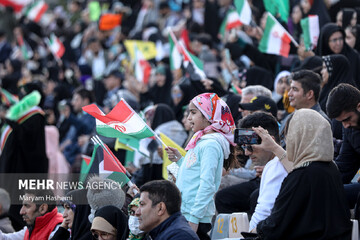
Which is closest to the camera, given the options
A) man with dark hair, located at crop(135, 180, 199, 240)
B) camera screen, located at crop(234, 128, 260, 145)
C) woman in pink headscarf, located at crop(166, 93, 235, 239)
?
man with dark hair, located at crop(135, 180, 199, 240)

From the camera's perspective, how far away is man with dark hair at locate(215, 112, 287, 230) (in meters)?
5.54

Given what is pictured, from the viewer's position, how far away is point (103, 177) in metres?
7.13

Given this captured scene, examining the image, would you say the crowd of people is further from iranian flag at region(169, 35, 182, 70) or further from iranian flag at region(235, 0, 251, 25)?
iranian flag at region(235, 0, 251, 25)

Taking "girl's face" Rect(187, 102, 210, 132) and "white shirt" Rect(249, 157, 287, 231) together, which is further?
"girl's face" Rect(187, 102, 210, 132)

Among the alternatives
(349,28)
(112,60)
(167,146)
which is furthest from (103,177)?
(112,60)

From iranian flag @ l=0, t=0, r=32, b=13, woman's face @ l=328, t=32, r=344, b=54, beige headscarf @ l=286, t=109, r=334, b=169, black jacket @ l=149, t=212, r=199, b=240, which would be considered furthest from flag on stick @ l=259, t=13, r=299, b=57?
iranian flag @ l=0, t=0, r=32, b=13

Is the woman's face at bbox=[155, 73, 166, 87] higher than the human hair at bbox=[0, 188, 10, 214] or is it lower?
higher

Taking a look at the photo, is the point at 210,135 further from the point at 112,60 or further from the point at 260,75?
the point at 112,60

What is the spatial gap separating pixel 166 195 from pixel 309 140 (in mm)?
1169

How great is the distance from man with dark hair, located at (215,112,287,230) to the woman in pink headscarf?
280 mm

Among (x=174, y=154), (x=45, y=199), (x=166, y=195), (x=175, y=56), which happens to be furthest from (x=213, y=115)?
(x=175, y=56)

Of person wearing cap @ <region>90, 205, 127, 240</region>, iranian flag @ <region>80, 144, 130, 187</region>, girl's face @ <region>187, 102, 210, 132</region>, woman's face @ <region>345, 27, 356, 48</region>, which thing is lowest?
person wearing cap @ <region>90, 205, 127, 240</region>

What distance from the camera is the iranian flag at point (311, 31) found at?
9906 millimetres

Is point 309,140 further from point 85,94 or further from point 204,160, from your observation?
point 85,94
